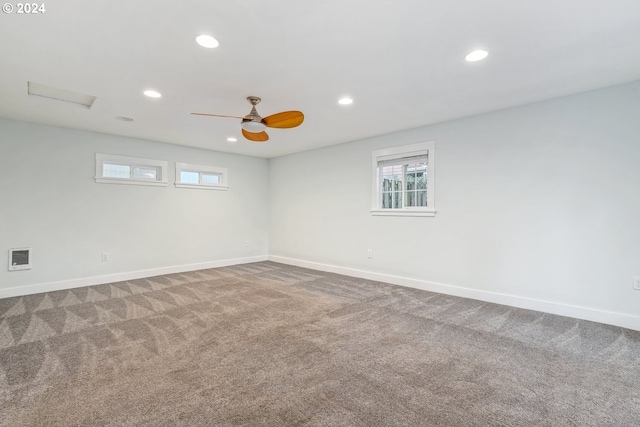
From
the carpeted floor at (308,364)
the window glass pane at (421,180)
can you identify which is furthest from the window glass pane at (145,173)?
the window glass pane at (421,180)

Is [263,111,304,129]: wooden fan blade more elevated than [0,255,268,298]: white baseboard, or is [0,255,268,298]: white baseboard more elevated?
[263,111,304,129]: wooden fan blade

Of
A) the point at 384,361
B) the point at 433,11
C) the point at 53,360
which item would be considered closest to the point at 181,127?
the point at 53,360

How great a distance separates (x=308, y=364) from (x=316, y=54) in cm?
246

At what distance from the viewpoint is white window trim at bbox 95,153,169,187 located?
15.9 ft

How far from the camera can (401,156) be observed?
481 centimetres

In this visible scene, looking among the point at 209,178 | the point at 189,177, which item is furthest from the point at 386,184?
the point at 189,177

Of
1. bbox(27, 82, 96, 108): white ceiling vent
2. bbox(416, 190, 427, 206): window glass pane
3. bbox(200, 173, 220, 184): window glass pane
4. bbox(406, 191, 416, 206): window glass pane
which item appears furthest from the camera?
bbox(200, 173, 220, 184): window glass pane

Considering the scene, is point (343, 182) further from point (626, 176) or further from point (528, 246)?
point (626, 176)

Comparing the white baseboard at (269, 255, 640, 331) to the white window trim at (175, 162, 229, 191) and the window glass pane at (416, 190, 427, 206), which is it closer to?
the window glass pane at (416, 190, 427, 206)

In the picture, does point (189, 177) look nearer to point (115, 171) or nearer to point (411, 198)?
point (115, 171)

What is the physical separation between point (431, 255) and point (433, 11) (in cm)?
328

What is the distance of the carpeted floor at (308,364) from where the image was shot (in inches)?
68.9

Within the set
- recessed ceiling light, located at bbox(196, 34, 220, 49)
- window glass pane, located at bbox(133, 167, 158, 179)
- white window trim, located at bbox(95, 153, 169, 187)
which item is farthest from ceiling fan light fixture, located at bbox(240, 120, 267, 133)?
window glass pane, located at bbox(133, 167, 158, 179)

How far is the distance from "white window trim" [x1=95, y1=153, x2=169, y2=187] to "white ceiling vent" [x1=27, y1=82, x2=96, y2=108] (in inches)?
55.6
